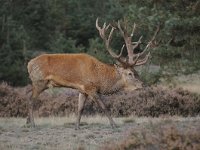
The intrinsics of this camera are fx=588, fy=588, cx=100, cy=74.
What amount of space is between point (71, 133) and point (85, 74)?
1.61m

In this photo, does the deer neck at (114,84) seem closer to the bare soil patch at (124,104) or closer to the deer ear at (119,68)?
the deer ear at (119,68)

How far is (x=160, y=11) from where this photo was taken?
16.9m

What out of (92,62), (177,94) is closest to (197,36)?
(177,94)

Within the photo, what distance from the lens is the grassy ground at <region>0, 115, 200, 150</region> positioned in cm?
963

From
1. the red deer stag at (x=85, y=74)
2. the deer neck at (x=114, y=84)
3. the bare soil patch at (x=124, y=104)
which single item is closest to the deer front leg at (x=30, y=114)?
the red deer stag at (x=85, y=74)

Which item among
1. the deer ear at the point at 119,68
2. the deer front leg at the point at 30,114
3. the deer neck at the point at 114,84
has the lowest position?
the deer front leg at the point at 30,114

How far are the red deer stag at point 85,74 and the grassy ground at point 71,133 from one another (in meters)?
0.50

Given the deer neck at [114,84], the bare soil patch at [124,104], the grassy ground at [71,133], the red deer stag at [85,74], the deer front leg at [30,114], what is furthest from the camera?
the bare soil patch at [124,104]

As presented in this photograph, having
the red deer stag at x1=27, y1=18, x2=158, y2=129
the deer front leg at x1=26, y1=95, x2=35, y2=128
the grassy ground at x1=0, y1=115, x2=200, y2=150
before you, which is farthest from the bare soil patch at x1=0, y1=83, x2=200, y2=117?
the red deer stag at x1=27, y1=18, x2=158, y2=129

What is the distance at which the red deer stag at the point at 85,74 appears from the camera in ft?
42.4

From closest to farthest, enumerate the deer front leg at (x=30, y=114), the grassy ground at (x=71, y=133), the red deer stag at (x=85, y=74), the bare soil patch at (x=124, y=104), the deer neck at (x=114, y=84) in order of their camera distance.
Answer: the grassy ground at (x=71, y=133)
the red deer stag at (x=85, y=74)
the deer neck at (x=114, y=84)
the deer front leg at (x=30, y=114)
the bare soil patch at (x=124, y=104)

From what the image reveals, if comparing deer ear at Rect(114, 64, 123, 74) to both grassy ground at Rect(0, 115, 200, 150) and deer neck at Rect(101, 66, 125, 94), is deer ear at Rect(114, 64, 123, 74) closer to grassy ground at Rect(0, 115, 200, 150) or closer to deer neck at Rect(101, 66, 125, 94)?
deer neck at Rect(101, 66, 125, 94)

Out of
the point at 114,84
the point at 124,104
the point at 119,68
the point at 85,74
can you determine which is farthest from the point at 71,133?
the point at 124,104

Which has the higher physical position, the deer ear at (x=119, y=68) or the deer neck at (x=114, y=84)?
the deer ear at (x=119, y=68)
